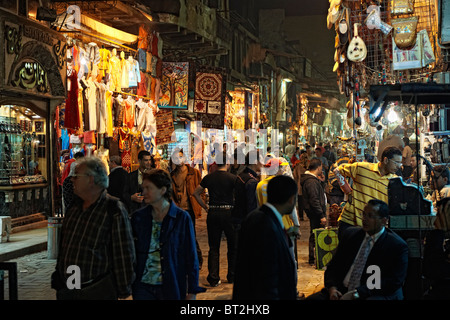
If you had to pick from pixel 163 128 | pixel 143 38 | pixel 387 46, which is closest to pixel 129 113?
pixel 163 128

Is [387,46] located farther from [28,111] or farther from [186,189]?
[28,111]

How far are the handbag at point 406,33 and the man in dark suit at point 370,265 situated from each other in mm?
7109

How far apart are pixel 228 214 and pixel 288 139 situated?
3770 cm

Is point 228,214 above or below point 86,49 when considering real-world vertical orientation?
below

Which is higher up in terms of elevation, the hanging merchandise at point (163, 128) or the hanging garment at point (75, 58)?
the hanging garment at point (75, 58)

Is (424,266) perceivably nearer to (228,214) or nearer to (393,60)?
(228,214)

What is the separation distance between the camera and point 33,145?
46.2ft

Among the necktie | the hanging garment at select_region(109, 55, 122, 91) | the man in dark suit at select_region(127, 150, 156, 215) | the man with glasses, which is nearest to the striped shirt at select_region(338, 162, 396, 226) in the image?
the man with glasses

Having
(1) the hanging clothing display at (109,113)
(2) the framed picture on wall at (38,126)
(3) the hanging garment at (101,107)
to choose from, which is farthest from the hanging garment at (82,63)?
(2) the framed picture on wall at (38,126)

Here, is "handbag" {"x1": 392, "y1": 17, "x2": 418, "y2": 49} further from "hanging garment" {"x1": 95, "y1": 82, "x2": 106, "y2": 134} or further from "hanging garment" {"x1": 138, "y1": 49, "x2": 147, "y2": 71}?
"hanging garment" {"x1": 138, "y1": 49, "x2": 147, "y2": 71}

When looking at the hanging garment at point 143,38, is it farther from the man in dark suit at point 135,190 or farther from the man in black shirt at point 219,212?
the man in black shirt at point 219,212

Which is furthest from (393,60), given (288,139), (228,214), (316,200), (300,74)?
(300,74)

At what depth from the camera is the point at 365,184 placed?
8000 mm

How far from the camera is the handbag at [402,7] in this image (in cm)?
1202
